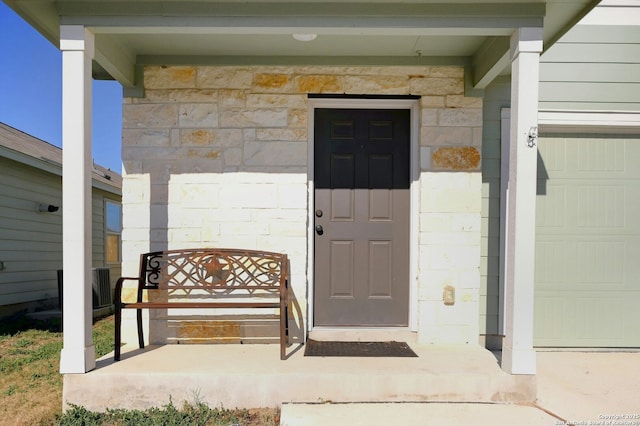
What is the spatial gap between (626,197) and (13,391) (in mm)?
5137

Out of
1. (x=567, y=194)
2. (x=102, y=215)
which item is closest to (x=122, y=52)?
(x=567, y=194)

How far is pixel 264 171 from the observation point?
4027mm

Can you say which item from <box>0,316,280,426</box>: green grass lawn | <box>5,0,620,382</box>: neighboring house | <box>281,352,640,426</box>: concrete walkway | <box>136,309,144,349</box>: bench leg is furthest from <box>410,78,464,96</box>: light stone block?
<box>136,309,144,349</box>: bench leg

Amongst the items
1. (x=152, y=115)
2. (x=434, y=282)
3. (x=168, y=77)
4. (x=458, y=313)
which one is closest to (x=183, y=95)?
(x=168, y=77)

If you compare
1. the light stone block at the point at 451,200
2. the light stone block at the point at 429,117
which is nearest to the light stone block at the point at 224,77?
the light stone block at the point at 429,117

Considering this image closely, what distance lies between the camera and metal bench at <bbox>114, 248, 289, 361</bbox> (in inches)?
146

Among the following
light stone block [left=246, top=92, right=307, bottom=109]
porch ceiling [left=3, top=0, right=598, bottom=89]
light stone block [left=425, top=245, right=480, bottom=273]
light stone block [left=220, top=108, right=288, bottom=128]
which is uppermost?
porch ceiling [left=3, top=0, right=598, bottom=89]

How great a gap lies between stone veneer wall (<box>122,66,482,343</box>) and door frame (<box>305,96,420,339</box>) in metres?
0.07

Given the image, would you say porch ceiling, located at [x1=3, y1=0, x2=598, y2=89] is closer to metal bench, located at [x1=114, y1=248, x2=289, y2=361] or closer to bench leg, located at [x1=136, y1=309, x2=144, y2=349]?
metal bench, located at [x1=114, y1=248, x2=289, y2=361]

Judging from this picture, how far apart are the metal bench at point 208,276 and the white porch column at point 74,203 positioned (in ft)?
1.83

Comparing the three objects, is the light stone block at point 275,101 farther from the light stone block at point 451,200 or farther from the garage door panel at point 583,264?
the garage door panel at point 583,264

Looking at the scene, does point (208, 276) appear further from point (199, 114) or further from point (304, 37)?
point (304, 37)

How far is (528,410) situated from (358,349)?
4.17 feet

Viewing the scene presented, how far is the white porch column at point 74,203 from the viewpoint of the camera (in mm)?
3066
